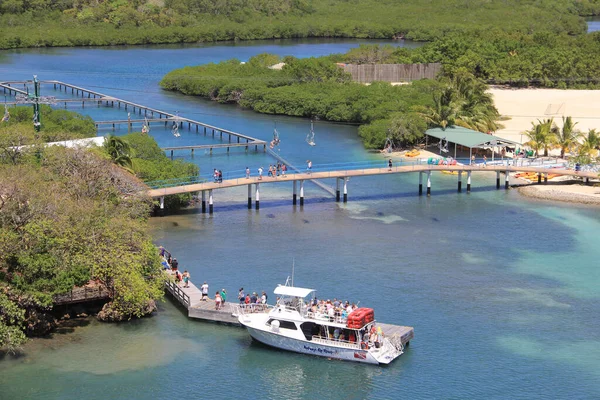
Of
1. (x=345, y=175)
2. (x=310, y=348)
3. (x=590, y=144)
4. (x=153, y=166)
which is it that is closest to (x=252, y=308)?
(x=310, y=348)

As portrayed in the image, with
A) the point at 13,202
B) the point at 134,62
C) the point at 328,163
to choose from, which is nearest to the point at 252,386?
the point at 13,202

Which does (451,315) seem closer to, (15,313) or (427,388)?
(427,388)

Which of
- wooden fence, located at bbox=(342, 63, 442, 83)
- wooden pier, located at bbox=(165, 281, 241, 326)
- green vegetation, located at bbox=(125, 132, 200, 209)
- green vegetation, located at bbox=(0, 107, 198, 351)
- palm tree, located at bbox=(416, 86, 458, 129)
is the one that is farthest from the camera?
wooden fence, located at bbox=(342, 63, 442, 83)

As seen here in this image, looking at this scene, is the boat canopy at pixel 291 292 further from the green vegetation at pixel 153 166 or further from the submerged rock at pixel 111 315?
the green vegetation at pixel 153 166

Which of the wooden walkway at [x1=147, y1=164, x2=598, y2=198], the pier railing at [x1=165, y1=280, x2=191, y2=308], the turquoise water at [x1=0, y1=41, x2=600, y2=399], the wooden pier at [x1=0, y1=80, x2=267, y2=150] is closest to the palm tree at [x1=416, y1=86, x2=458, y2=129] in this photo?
the turquoise water at [x1=0, y1=41, x2=600, y2=399]

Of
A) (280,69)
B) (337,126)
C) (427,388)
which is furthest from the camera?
(280,69)

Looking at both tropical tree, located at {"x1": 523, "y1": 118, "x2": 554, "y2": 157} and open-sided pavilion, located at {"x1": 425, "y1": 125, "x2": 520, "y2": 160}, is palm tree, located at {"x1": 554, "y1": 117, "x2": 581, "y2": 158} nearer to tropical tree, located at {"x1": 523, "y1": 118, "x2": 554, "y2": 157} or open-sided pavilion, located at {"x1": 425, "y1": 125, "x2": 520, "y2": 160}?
tropical tree, located at {"x1": 523, "y1": 118, "x2": 554, "y2": 157}

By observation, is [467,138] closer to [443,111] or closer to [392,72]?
[443,111]
